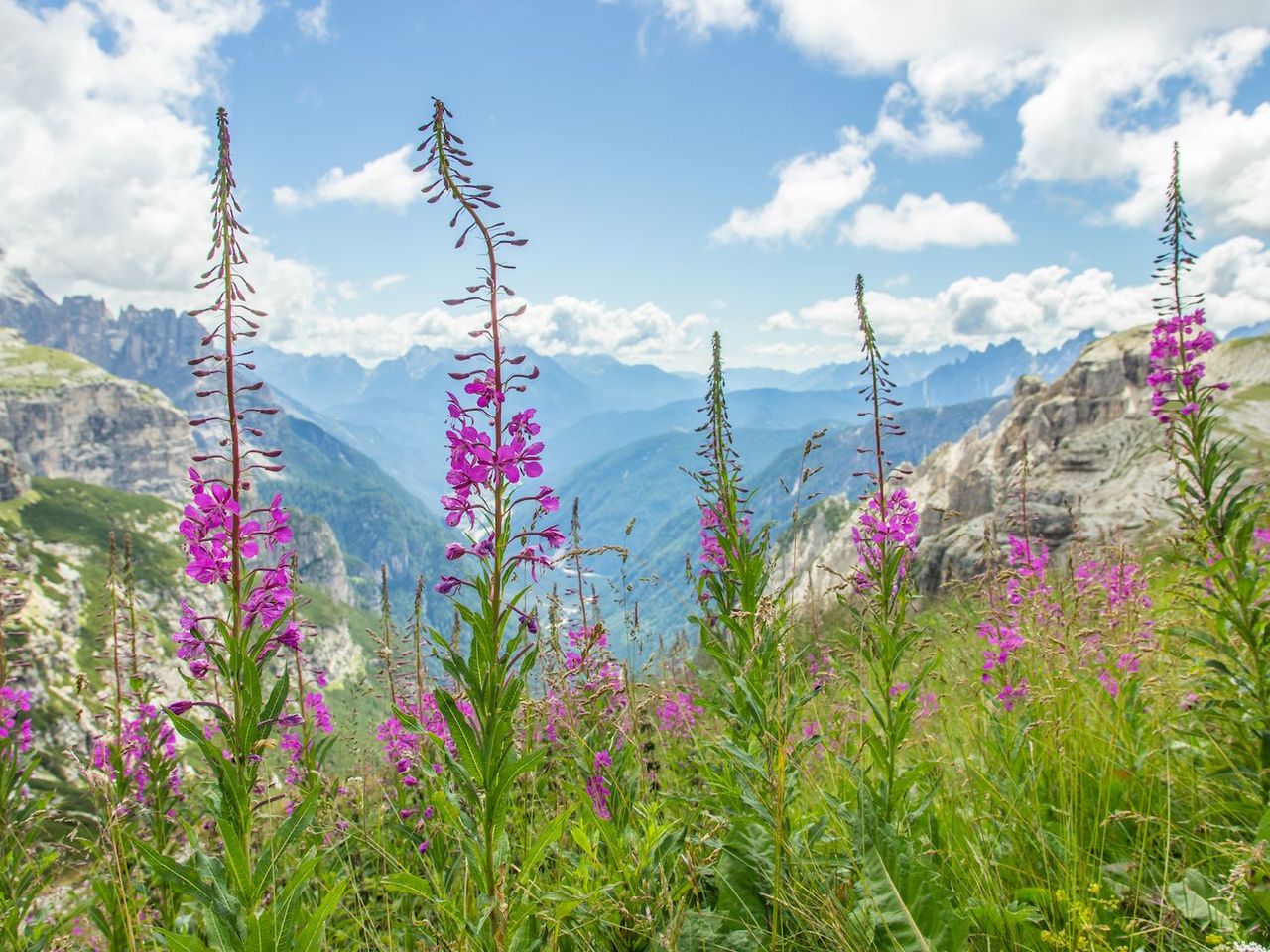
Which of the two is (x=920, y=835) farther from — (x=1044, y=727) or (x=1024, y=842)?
(x=1044, y=727)

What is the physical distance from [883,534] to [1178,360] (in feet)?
13.4

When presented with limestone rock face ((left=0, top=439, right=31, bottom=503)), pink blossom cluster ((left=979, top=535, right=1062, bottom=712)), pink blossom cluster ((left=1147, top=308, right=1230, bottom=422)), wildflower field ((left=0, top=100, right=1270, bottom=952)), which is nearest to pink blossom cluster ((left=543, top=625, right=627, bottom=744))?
wildflower field ((left=0, top=100, right=1270, bottom=952))

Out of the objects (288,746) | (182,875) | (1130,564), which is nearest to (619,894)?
(182,875)

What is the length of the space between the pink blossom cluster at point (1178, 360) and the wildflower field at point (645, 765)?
0.15 feet

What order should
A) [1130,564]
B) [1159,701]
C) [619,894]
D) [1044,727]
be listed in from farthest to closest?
[1130,564] < [1159,701] < [1044,727] < [619,894]

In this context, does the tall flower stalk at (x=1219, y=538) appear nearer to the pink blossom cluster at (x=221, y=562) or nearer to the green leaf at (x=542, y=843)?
the green leaf at (x=542, y=843)

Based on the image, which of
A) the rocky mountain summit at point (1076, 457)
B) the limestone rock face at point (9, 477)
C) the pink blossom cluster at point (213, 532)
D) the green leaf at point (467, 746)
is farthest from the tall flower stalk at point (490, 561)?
the limestone rock face at point (9, 477)

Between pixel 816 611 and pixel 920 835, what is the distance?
3.42 metres

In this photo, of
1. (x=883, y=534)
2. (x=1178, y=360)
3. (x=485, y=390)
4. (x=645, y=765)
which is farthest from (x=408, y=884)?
(x=1178, y=360)

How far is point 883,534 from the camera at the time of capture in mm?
4547

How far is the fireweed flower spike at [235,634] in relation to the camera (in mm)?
2480

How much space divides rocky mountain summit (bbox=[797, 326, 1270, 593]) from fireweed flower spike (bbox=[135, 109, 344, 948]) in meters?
3.82

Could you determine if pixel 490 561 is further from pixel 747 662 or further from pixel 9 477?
pixel 9 477

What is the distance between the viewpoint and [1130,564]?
6898mm
